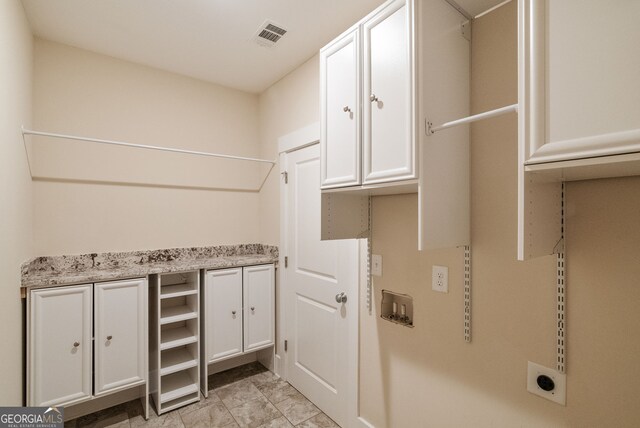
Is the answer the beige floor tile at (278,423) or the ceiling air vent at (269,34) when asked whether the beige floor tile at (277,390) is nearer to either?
the beige floor tile at (278,423)

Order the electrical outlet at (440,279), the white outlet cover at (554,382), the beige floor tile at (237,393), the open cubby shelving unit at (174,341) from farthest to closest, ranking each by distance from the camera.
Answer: the beige floor tile at (237,393) < the open cubby shelving unit at (174,341) < the electrical outlet at (440,279) < the white outlet cover at (554,382)

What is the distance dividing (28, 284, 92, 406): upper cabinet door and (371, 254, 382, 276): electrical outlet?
1810mm

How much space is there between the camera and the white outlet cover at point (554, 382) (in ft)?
3.73

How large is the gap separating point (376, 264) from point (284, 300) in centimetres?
117

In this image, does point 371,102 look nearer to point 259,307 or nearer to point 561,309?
point 561,309

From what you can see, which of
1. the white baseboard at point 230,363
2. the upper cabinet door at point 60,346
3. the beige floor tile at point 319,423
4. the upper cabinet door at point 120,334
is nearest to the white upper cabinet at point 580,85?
the beige floor tile at point 319,423

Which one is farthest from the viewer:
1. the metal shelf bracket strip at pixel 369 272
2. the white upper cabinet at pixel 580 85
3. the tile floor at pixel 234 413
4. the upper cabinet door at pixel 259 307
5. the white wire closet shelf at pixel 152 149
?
the upper cabinet door at pixel 259 307

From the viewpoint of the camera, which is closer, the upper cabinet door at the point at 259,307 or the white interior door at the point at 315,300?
the white interior door at the point at 315,300

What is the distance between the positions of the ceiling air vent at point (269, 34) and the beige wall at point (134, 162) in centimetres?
96

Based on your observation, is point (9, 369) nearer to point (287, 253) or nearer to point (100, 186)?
point (100, 186)

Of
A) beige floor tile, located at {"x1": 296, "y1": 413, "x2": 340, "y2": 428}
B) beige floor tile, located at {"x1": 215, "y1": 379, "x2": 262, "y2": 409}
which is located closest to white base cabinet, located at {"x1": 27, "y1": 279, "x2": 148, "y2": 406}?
beige floor tile, located at {"x1": 215, "y1": 379, "x2": 262, "y2": 409}

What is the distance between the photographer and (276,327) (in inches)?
112

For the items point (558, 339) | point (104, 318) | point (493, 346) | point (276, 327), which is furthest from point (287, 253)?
point (558, 339)

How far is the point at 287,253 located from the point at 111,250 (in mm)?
1387
